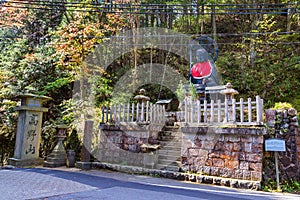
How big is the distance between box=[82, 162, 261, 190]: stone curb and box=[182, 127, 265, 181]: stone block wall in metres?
0.21

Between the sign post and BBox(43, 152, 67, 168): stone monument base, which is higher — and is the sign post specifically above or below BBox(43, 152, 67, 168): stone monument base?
above

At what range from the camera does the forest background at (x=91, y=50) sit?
9.32 m

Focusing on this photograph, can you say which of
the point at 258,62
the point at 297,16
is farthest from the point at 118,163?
the point at 297,16

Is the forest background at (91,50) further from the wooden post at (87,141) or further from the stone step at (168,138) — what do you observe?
the stone step at (168,138)

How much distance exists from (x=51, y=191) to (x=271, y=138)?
5.39m

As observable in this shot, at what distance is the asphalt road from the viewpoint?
4371 mm

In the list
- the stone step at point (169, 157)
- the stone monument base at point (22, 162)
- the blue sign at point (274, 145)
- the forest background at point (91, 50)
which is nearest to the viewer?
the blue sign at point (274, 145)

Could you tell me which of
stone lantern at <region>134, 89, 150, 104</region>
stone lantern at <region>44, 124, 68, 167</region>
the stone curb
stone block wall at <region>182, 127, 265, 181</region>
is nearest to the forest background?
stone lantern at <region>44, 124, 68, 167</region>

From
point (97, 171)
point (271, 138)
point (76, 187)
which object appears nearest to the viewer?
point (76, 187)

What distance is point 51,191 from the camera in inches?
182

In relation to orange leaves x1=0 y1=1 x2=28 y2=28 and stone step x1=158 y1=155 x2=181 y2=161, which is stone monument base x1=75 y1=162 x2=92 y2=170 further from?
orange leaves x1=0 y1=1 x2=28 y2=28

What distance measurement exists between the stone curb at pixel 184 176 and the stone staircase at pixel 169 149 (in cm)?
27

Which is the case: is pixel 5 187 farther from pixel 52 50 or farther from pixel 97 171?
pixel 52 50

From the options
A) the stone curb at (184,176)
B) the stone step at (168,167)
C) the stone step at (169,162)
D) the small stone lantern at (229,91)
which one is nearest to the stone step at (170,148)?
the stone step at (169,162)
